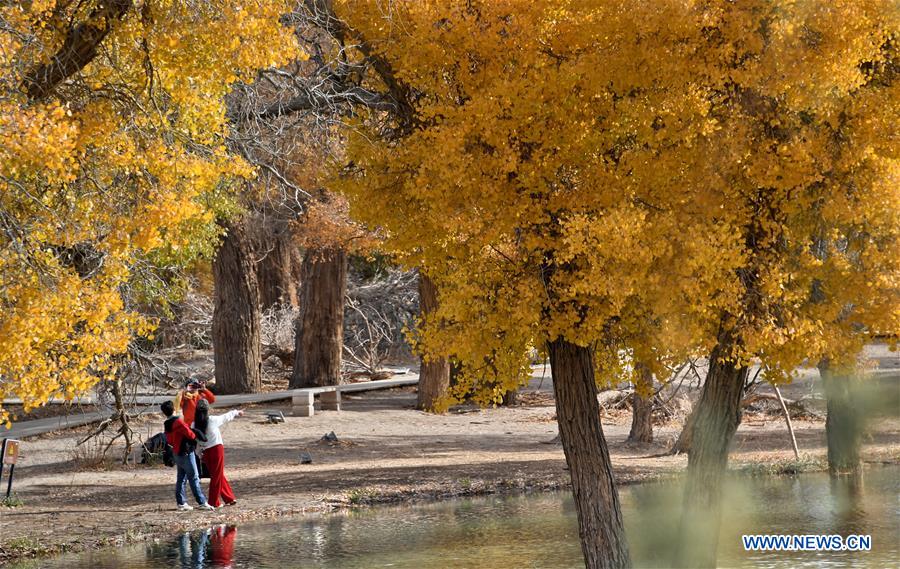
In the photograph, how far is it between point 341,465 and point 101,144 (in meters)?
10.3

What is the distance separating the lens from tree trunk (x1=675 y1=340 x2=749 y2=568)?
12.7 metres

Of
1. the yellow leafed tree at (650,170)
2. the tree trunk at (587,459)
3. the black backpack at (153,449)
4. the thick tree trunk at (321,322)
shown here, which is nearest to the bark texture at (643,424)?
the black backpack at (153,449)

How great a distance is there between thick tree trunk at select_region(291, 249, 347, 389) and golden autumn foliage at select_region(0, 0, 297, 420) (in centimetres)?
1656

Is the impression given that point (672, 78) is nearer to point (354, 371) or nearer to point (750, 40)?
point (750, 40)

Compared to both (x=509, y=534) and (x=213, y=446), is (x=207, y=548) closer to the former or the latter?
(x=213, y=446)

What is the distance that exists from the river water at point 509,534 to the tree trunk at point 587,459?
3.94ft

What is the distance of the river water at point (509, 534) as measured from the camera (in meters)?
13.3

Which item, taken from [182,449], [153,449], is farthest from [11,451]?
[153,449]

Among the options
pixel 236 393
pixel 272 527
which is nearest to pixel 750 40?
pixel 272 527

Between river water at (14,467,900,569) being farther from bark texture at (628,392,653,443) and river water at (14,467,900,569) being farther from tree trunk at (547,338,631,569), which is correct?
bark texture at (628,392,653,443)

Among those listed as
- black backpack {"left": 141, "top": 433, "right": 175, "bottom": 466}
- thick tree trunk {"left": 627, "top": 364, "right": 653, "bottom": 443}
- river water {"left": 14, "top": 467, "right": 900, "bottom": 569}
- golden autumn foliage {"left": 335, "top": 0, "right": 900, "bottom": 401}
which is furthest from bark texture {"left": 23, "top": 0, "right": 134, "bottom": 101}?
thick tree trunk {"left": 627, "top": 364, "right": 653, "bottom": 443}

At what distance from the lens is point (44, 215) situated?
10898 mm

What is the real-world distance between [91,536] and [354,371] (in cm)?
1901

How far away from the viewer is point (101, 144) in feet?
34.8
